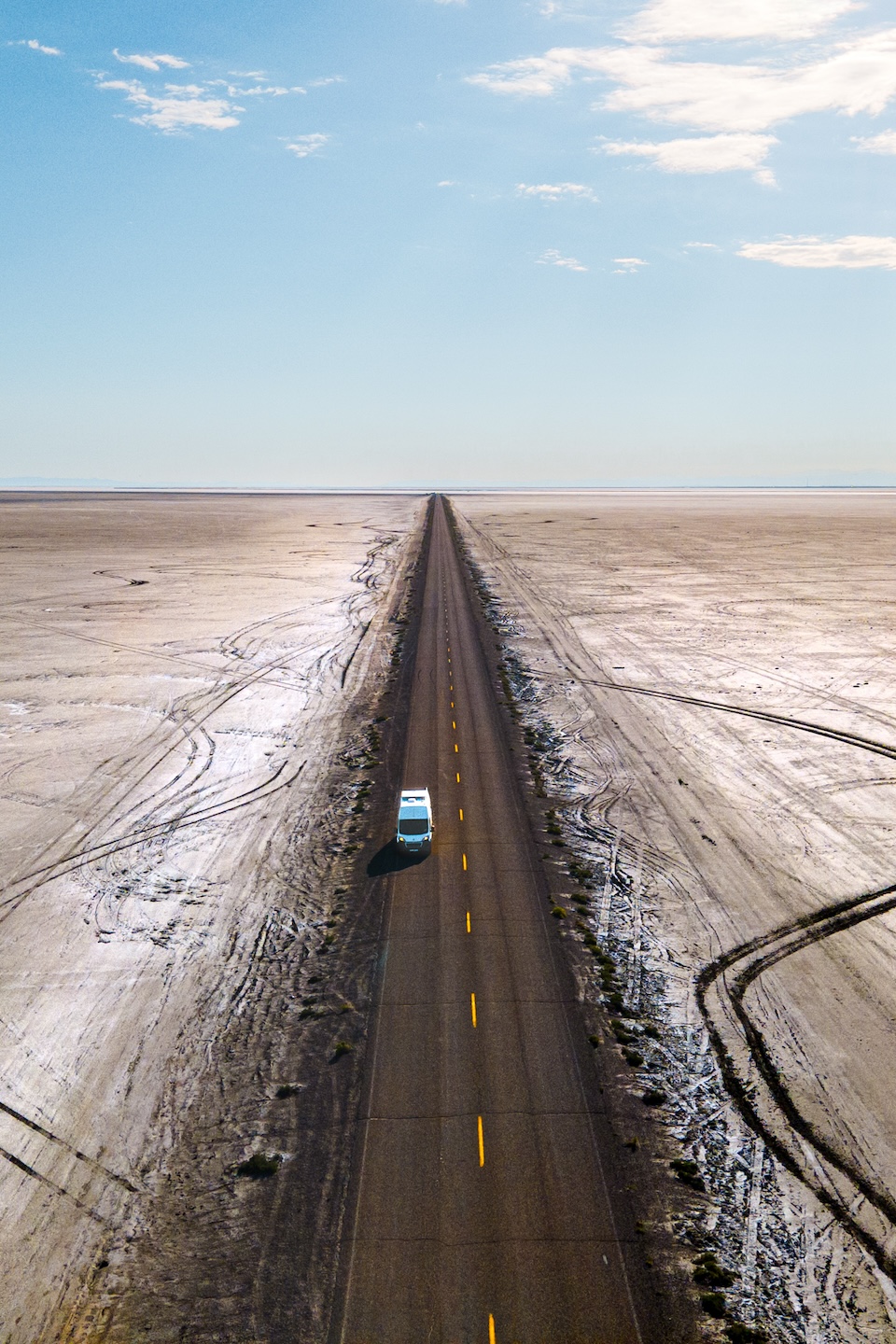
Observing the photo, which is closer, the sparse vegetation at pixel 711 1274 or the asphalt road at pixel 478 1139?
the asphalt road at pixel 478 1139

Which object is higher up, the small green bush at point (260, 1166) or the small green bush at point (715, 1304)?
the small green bush at point (260, 1166)

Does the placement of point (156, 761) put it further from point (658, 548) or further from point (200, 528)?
point (200, 528)

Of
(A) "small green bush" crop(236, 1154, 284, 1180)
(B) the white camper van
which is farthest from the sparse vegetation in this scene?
(B) the white camper van

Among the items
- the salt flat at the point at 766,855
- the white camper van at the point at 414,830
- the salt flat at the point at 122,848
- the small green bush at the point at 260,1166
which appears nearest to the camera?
the salt flat at the point at 766,855

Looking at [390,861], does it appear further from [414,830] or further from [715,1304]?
[715,1304]

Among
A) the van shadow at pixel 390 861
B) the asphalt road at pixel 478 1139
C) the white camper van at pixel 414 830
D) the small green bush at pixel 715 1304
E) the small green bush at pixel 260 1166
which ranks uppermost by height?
the white camper van at pixel 414 830

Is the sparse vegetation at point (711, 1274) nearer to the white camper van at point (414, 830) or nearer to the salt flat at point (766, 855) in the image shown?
the salt flat at point (766, 855)

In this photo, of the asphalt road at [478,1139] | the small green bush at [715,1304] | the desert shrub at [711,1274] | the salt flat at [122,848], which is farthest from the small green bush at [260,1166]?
the small green bush at [715,1304]
